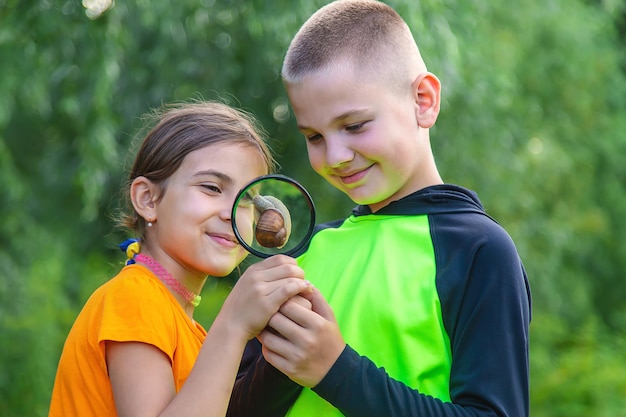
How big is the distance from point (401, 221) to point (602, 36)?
12959 mm

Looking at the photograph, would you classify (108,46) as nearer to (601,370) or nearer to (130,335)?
(130,335)

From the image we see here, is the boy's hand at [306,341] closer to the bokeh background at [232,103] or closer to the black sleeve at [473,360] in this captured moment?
the black sleeve at [473,360]

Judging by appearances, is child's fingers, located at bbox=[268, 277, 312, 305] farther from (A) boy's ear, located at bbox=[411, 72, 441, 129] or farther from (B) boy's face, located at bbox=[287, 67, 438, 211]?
(A) boy's ear, located at bbox=[411, 72, 441, 129]

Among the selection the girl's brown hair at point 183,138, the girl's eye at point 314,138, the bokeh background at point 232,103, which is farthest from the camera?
the bokeh background at point 232,103

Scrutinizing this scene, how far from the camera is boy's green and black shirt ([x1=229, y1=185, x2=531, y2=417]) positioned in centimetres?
208

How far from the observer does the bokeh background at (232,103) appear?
661cm

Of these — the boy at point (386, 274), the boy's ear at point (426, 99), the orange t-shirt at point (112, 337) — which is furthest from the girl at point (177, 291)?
the boy's ear at point (426, 99)

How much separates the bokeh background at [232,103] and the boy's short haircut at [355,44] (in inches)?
114

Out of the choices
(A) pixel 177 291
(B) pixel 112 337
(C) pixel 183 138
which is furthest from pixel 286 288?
(C) pixel 183 138

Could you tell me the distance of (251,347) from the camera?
2.53 metres

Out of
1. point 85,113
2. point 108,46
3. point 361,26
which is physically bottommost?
point 85,113

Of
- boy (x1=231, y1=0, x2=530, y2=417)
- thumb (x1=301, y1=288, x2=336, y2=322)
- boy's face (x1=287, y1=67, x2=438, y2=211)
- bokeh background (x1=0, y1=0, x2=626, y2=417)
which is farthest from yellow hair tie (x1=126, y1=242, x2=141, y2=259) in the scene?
bokeh background (x1=0, y1=0, x2=626, y2=417)

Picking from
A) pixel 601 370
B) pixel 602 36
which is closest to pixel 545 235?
pixel 601 370

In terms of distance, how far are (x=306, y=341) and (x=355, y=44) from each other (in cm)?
82
